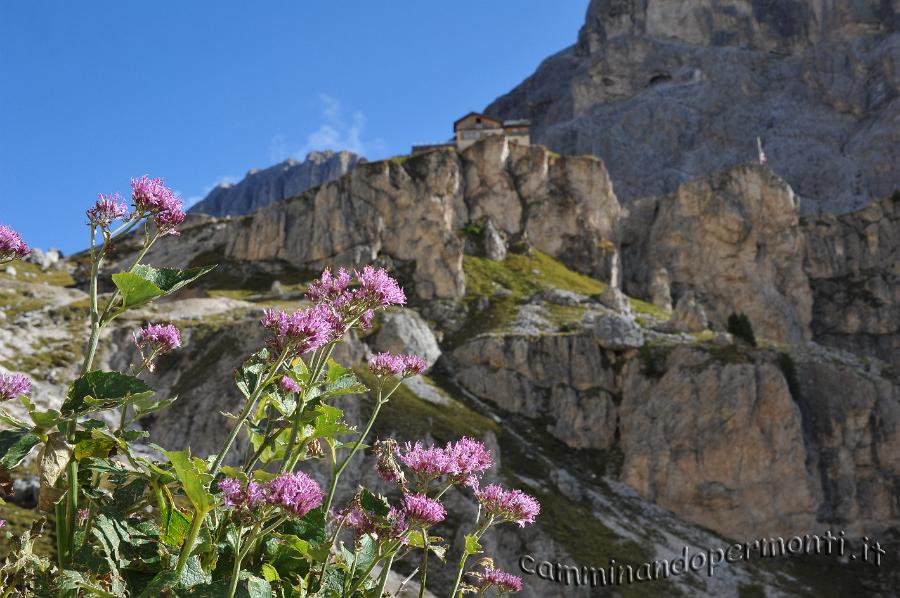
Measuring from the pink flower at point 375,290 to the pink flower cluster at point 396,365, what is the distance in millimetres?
790

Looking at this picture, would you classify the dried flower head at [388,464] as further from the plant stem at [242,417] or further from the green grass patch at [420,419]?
the green grass patch at [420,419]

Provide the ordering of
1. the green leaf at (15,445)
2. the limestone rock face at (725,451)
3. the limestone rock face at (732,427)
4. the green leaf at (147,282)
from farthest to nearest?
the limestone rock face at (732,427)
the limestone rock face at (725,451)
the green leaf at (147,282)
the green leaf at (15,445)

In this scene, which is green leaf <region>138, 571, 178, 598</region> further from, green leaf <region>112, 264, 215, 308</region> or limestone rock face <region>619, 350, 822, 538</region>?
limestone rock face <region>619, 350, 822, 538</region>

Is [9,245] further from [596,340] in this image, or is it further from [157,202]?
[596,340]

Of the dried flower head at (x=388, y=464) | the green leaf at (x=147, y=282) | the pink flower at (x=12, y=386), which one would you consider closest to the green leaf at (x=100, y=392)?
the green leaf at (x=147, y=282)

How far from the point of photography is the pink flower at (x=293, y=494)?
11.3 ft

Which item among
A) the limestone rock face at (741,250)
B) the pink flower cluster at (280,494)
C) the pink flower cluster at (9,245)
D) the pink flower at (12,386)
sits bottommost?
the pink flower cluster at (280,494)

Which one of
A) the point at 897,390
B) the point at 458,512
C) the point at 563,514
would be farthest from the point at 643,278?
the point at 458,512

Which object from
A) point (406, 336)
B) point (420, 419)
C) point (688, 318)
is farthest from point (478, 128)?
point (420, 419)

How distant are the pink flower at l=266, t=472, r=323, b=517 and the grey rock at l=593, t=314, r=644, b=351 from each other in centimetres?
8332

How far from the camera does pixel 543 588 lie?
5025 centimetres

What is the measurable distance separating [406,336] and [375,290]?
7463cm

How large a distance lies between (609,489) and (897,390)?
37.1 metres

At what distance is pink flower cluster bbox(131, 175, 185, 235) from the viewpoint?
14.8 ft
